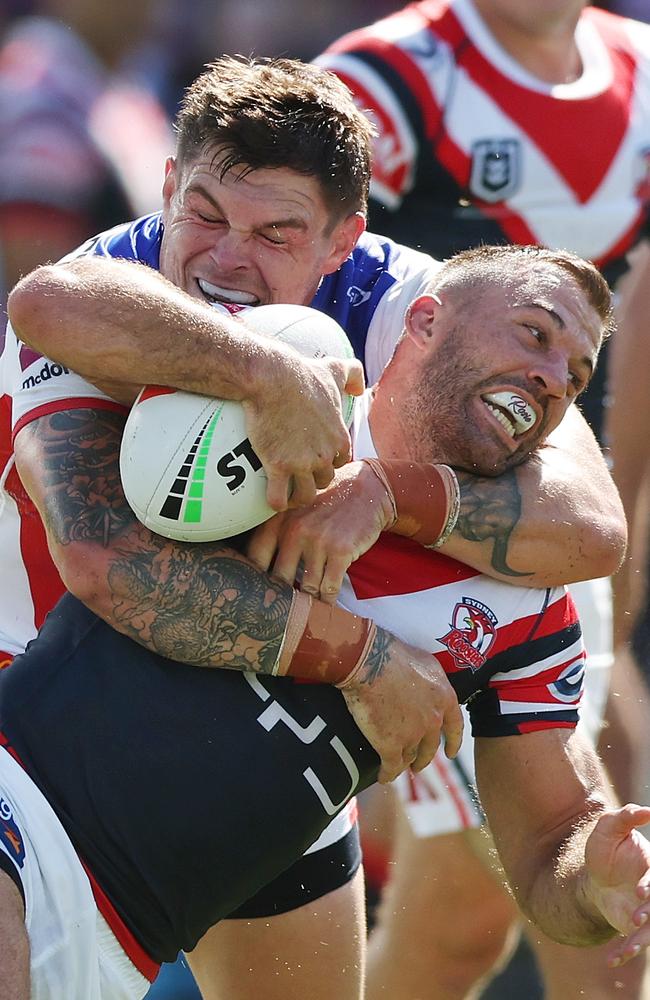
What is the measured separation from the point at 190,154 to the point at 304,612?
47.5 inches

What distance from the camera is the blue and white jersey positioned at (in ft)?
12.4

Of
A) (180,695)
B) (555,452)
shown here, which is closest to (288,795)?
(180,695)

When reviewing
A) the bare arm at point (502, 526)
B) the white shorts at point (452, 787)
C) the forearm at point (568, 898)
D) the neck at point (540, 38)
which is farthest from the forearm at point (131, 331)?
the neck at point (540, 38)

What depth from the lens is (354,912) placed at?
413cm

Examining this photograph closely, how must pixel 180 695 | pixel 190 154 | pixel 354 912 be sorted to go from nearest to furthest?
pixel 180 695 < pixel 190 154 < pixel 354 912

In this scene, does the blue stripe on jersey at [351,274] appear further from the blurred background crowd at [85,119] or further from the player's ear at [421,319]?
the blurred background crowd at [85,119]

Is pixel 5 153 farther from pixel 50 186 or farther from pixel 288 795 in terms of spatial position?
pixel 288 795

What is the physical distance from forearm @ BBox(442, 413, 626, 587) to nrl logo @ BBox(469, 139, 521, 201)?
2252 mm

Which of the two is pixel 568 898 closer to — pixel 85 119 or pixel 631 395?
pixel 631 395

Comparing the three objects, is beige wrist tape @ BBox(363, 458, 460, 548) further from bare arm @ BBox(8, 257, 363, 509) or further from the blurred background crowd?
the blurred background crowd

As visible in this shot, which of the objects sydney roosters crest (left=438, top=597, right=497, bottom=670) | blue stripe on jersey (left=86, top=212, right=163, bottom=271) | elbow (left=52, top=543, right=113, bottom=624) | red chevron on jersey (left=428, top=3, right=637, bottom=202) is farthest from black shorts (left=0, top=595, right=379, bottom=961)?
red chevron on jersey (left=428, top=3, right=637, bottom=202)

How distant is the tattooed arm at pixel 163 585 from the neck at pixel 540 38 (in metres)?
3.07

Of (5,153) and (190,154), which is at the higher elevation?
(190,154)

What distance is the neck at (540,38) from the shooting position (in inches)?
221
